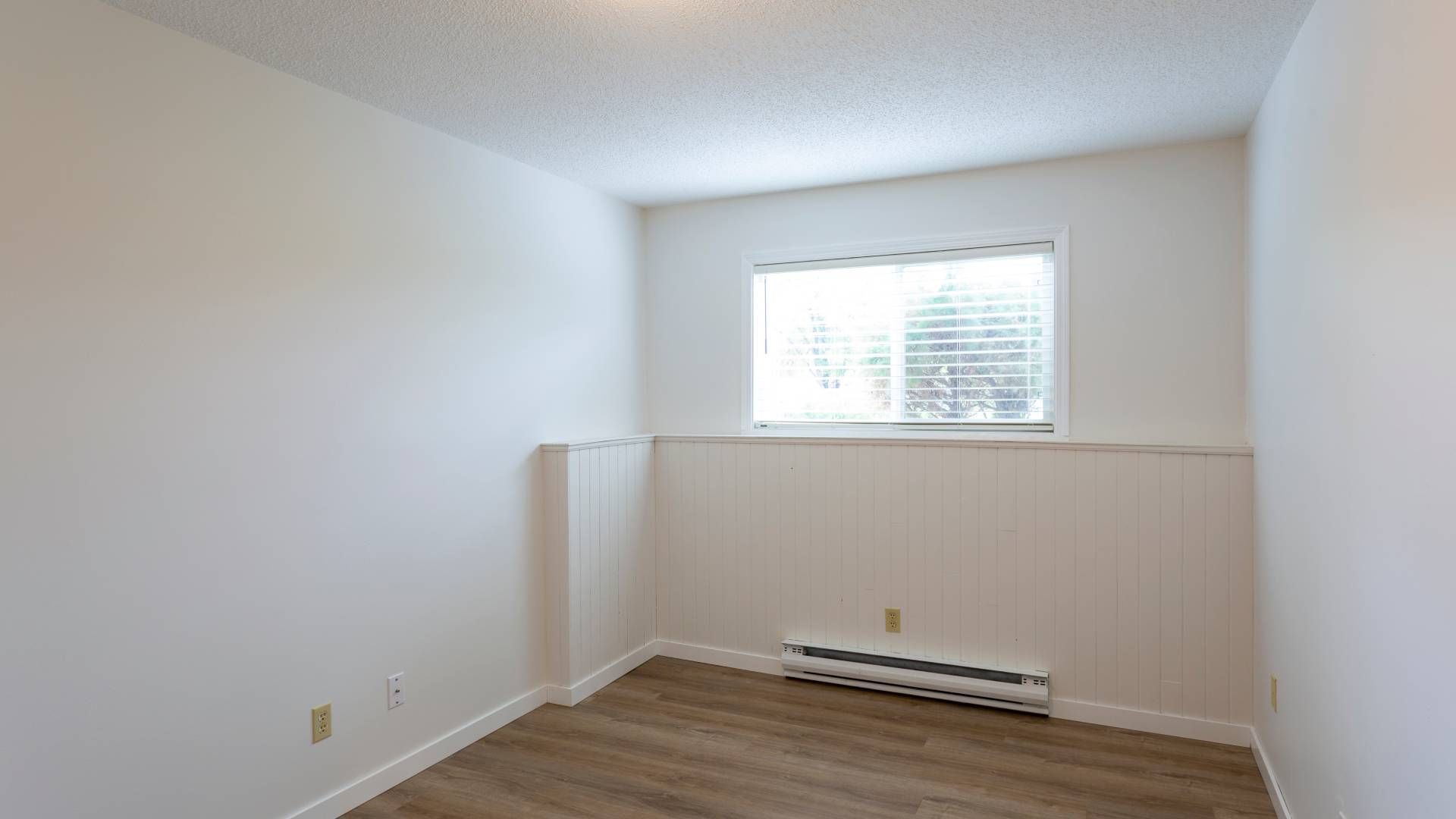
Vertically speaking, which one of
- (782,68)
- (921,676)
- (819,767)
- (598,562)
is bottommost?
(819,767)

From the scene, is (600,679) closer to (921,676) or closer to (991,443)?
(921,676)

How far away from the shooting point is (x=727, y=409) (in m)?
4.23

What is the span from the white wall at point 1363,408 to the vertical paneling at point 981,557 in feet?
1.41

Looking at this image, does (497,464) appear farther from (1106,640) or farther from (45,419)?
(1106,640)

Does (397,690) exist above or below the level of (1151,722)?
above

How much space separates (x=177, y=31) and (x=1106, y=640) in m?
3.88

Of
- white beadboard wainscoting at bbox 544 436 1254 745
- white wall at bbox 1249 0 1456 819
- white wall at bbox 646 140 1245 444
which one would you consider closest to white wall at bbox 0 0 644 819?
white beadboard wainscoting at bbox 544 436 1254 745

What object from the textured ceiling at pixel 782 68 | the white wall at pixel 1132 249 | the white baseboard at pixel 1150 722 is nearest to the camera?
the textured ceiling at pixel 782 68

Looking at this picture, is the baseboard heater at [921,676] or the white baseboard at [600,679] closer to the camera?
the baseboard heater at [921,676]

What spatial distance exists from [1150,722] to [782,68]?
292 cm

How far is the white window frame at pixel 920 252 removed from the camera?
3.48 m

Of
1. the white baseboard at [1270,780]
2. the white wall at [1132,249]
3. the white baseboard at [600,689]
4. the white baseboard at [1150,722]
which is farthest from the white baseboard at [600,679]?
the white baseboard at [1270,780]

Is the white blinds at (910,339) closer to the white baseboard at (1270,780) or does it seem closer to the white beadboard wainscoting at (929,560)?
the white beadboard wainscoting at (929,560)

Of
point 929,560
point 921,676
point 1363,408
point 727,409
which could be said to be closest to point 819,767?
point 921,676
